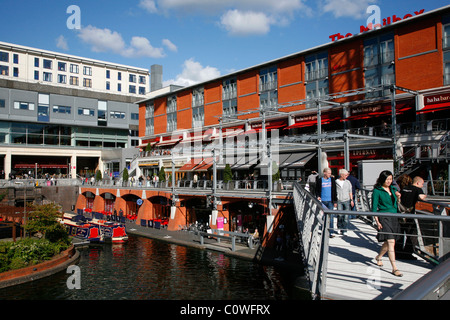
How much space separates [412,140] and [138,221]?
27.4m

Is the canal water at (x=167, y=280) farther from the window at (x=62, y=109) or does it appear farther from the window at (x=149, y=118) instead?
the window at (x=62, y=109)

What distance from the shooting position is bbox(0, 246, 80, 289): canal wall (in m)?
18.2

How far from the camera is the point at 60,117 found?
5766 centimetres

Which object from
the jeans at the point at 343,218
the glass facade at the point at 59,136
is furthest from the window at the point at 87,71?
the jeans at the point at 343,218

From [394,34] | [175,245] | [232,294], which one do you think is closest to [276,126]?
[394,34]

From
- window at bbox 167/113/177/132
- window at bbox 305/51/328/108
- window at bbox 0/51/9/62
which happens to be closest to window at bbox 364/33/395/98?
window at bbox 305/51/328/108

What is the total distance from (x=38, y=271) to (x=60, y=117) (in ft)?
142

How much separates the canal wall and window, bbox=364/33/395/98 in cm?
2569

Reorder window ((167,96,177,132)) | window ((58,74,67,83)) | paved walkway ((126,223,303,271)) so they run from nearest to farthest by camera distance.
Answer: paved walkway ((126,223,303,271)), window ((167,96,177,132)), window ((58,74,67,83))

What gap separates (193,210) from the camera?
35.2 meters

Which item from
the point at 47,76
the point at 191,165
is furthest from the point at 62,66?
the point at 191,165

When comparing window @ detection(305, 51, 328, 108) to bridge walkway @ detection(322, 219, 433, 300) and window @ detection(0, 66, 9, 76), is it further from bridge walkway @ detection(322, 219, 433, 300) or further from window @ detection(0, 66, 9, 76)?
window @ detection(0, 66, 9, 76)
